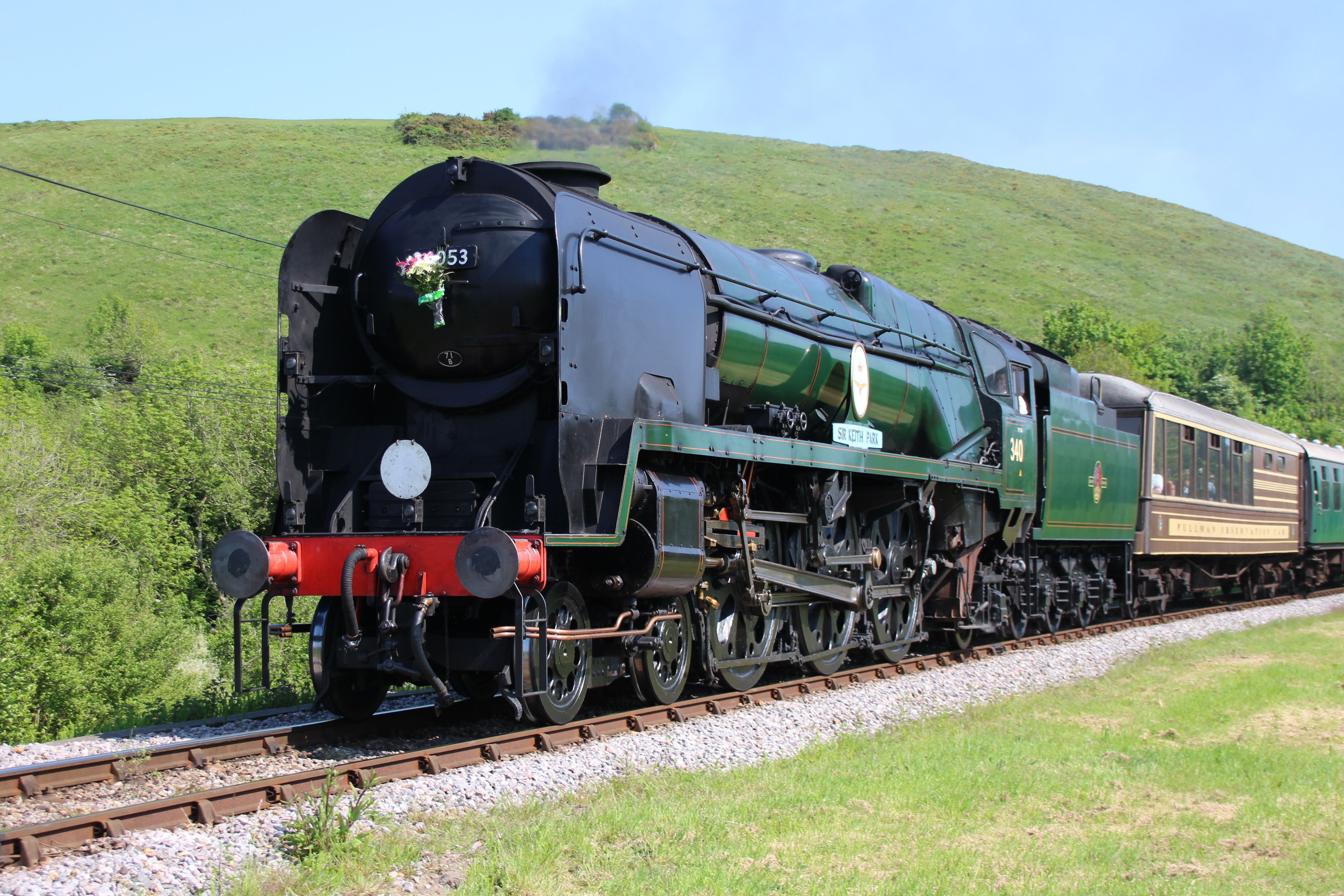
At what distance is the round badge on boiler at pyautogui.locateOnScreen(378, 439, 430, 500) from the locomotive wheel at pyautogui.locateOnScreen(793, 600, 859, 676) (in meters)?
4.35

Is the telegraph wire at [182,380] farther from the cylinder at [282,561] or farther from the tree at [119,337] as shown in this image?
the cylinder at [282,561]

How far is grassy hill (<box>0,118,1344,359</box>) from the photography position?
2036 inches

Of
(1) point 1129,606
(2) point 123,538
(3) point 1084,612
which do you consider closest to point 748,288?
(3) point 1084,612

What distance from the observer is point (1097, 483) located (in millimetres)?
15703

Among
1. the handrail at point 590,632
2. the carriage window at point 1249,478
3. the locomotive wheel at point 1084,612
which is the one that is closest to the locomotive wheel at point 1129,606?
the locomotive wheel at point 1084,612

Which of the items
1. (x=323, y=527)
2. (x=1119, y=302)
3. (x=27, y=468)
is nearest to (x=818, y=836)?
(x=323, y=527)

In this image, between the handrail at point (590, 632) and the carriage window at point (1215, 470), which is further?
the carriage window at point (1215, 470)

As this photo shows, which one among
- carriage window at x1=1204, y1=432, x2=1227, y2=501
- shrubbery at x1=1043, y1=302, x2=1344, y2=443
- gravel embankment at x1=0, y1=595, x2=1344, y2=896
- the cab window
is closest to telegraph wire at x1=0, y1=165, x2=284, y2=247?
gravel embankment at x1=0, y1=595, x2=1344, y2=896

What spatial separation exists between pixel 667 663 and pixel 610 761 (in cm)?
197

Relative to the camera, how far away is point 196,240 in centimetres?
5569

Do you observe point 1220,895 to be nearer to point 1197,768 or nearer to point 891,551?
point 1197,768

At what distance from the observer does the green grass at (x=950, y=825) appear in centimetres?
461

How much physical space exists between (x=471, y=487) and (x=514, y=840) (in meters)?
3.03

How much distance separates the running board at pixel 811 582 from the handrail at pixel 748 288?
91.5 inches
